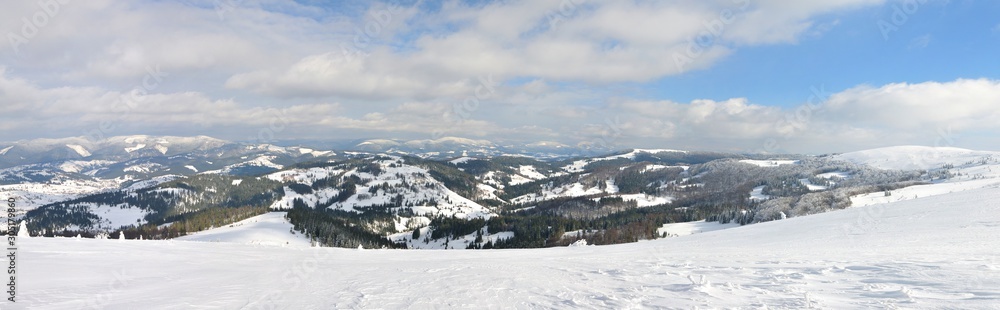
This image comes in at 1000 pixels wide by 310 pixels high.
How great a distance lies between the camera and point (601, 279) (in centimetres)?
1405

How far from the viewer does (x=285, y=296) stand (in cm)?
1281

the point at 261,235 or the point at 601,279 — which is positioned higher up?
the point at 601,279

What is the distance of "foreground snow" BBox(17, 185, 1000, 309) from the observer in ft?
Answer: 31.9

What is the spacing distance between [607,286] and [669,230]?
125 m

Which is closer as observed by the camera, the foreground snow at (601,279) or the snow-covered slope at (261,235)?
the foreground snow at (601,279)

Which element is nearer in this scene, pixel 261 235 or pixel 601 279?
pixel 601 279

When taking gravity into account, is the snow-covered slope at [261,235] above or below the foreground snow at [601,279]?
below

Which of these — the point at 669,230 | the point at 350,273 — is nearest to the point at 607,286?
the point at 350,273

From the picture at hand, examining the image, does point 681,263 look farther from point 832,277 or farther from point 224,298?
point 224,298

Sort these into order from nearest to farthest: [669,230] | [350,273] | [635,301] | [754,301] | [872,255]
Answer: [754,301] < [635,301] < [872,255] < [350,273] < [669,230]

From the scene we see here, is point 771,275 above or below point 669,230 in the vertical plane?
above

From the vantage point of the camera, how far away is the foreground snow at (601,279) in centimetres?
973

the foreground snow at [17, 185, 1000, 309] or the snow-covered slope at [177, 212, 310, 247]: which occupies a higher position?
the foreground snow at [17, 185, 1000, 309]

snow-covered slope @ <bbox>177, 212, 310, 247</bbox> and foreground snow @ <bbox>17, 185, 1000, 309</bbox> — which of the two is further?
snow-covered slope @ <bbox>177, 212, 310, 247</bbox>
